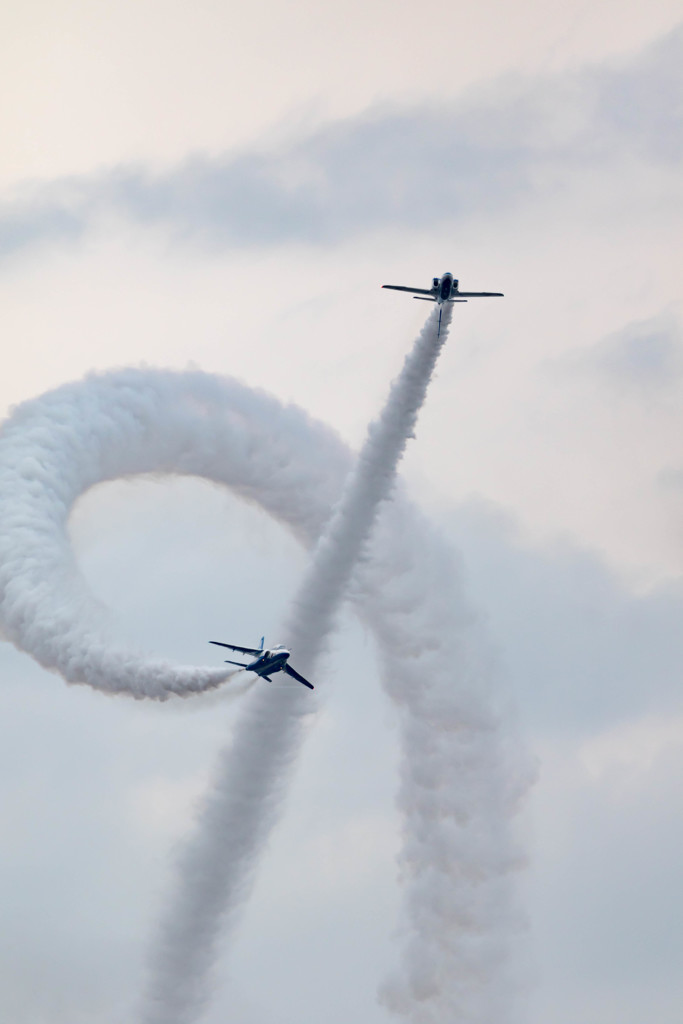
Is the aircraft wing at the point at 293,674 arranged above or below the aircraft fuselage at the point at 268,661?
above

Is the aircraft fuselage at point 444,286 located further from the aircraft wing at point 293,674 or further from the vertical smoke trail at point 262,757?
the aircraft wing at point 293,674

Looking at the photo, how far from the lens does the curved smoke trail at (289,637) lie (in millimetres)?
93875

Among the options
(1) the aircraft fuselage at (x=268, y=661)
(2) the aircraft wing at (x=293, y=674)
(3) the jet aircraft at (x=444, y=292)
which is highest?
(3) the jet aircraft at (x=444, y=292)

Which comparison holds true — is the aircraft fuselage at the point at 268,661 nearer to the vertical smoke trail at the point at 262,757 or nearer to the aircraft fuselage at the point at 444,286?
the vertical smoke trail at the point at 262,757

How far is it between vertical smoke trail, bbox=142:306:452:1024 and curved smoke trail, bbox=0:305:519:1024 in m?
0.12

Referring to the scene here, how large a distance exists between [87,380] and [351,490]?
1595cm

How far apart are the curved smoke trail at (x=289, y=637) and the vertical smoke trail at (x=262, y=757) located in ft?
0.38

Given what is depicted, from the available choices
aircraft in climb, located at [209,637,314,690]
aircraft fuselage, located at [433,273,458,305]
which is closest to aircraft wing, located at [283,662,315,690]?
aircraft in climb, located at [209,637,314,690]

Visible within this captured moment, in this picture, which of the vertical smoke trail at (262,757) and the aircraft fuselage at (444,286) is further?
the vertical smoke trail at (262,757)

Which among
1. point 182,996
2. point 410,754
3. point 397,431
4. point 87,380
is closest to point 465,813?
point 410,754

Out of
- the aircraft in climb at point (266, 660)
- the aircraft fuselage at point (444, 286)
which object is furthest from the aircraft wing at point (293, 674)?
the aircraft fuselage at point (444, 286)

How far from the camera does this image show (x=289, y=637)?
103688 millimetres

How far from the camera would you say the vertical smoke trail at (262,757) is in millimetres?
103750

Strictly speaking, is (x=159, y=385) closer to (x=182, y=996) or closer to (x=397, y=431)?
(x=397, y=431)
